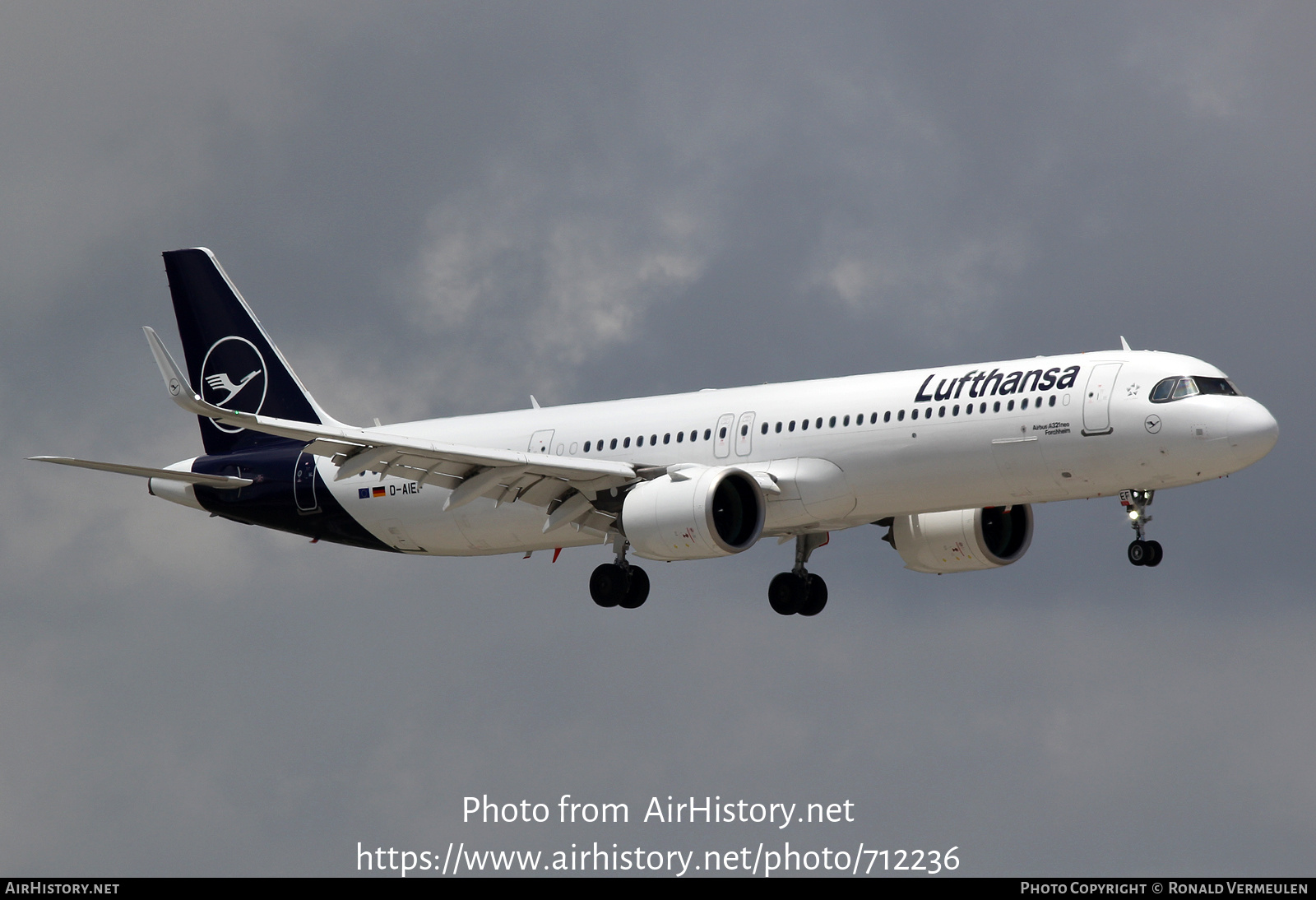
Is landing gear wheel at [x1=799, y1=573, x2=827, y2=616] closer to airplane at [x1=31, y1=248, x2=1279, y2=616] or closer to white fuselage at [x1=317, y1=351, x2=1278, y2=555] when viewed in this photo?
airplane at [x1=31, y1=248, x2=1279, y2=616]

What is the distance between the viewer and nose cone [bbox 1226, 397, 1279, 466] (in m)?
43.1

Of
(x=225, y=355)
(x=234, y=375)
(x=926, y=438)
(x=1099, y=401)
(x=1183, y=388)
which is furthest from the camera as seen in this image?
(x=225, y=355)

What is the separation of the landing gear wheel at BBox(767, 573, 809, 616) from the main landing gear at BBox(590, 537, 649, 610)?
4411 mm

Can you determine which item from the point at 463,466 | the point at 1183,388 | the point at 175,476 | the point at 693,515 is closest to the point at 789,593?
the point at 693,515

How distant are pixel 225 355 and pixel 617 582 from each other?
53.8ft

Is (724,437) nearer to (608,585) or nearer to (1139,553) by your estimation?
(608,585)

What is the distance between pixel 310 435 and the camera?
46.0m

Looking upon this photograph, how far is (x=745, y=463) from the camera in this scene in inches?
1935

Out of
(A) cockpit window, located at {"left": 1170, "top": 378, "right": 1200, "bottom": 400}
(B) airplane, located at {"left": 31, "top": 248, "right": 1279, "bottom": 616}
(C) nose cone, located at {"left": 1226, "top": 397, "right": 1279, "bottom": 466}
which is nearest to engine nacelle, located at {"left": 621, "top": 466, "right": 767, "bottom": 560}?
(B) airplane, located at {"left": 31, "top": 248, "right": 1279, "bottom": 616}

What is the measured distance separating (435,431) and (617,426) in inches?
267

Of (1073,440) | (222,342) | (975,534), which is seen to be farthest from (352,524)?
(1073,440)

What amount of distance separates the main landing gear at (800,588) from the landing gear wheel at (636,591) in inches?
159

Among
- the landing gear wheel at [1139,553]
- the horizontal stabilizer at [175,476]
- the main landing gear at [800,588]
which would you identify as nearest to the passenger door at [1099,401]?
the landing gear wheel at [1139,553]

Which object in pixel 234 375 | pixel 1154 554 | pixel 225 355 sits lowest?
pixel 1154 554
